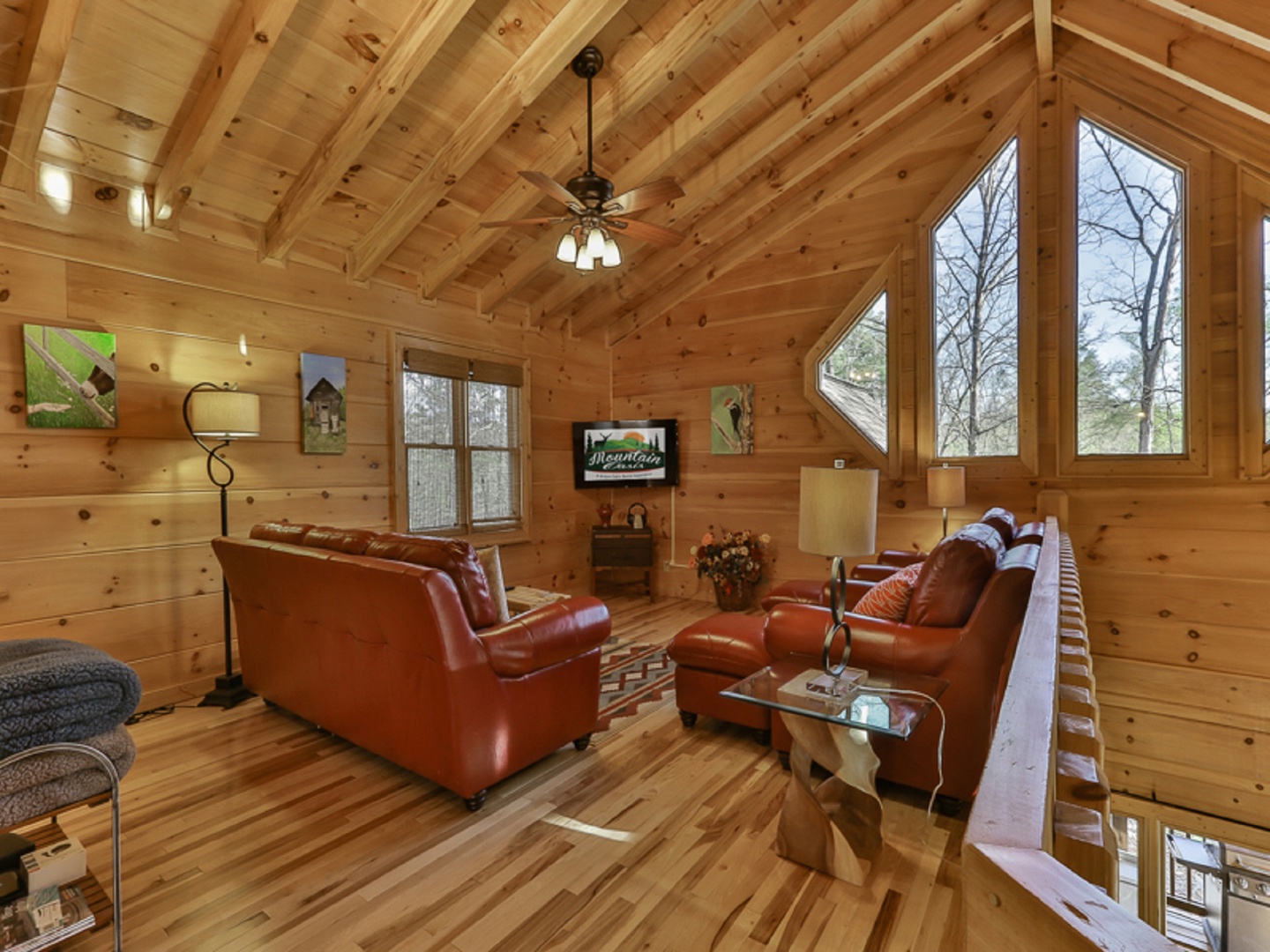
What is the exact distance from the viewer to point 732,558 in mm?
5277

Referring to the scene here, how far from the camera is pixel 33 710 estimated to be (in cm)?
123

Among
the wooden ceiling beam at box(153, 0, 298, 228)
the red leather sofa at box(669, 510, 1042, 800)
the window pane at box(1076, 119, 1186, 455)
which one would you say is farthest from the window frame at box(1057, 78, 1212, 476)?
the wooden ceiling beam at box(153, 0, 298, 228)

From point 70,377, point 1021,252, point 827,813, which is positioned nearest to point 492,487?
point 70,377

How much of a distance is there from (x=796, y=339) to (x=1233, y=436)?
9.36ft

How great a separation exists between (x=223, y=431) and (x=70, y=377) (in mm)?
734

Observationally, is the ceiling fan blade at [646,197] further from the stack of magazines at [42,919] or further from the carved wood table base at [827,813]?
the stack of magazines at [42,919]

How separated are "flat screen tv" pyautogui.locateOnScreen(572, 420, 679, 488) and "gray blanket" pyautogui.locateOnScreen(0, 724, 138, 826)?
185 inches

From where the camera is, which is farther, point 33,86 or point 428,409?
point 428,409

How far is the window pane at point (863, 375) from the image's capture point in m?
4.84

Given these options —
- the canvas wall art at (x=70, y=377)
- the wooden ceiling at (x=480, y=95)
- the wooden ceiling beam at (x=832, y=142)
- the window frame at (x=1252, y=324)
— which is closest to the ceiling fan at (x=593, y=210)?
the wooden ceiling at (x=480, y=95)

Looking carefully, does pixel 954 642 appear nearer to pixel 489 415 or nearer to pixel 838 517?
pixel 838 517

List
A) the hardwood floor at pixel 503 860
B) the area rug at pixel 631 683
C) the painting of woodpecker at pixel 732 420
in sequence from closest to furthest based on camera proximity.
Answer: the hardwood floor at pixel 503 860
the area rug at pixel 631 683
the painting of woodpecker at pixel 732 420

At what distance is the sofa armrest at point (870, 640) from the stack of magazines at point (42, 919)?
7.46 ft

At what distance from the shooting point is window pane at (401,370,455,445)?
15.5 ft
